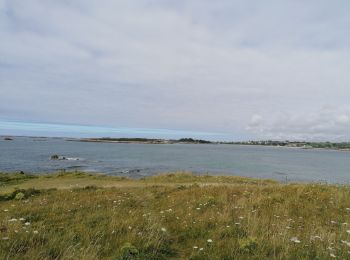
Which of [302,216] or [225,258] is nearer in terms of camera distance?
[225,258]

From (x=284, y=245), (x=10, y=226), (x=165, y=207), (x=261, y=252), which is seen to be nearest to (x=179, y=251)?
(x=261, y=252)

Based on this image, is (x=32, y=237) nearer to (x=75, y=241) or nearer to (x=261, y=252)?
(x=75, y=241)

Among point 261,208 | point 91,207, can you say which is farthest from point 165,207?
point 261,208

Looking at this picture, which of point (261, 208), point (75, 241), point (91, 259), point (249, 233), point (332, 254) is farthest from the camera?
point (261, 208)

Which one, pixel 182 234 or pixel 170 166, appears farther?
Result: pixel 170 166

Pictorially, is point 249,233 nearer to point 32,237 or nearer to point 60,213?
point 32,237

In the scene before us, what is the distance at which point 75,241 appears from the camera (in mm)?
6578

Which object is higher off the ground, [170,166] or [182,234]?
[182,234]

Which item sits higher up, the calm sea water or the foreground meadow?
the foreground meadow

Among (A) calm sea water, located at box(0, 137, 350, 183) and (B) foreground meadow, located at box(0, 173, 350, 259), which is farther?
(A) calm sea water, located at box(0, 137, 350, 183)

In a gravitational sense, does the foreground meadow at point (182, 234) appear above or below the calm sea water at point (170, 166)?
above

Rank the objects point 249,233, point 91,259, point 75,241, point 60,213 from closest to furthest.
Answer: point 91,259 < point 75,241 < point 249,233 < point 60,213

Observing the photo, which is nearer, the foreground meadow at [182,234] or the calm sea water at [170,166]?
the foreground meadow at [182,234]

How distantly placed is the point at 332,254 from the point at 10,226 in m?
6.34
